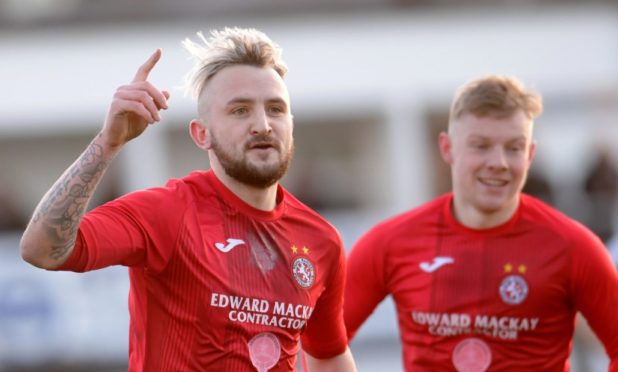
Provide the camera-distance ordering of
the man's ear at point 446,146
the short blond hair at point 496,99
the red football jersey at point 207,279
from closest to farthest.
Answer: the red football jersey at point 207,279, the short blond hair at point 496,99, the man's ear at point 446,146

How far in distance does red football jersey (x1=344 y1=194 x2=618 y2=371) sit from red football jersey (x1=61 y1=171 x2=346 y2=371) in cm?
114

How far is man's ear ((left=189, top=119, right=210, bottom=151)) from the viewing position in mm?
5184

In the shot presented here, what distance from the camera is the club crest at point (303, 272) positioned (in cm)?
520

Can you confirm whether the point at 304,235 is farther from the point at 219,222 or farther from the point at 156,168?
the point at 156,168

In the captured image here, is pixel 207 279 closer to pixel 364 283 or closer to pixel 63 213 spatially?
pixel 63 213

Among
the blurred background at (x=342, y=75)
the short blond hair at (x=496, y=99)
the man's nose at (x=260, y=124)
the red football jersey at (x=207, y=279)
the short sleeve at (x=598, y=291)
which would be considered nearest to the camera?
the red football jersey at (x=207, y=279)

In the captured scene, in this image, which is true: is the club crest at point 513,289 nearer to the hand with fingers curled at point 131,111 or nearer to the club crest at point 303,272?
the club crest at point 303,272

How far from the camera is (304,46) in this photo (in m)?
20.0

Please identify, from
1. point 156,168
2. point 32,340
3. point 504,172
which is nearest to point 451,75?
point 156,168

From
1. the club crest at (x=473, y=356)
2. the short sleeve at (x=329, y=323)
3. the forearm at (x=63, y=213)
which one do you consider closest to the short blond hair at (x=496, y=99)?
the club crest at (x=473, y=356)

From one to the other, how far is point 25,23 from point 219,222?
15098 mm

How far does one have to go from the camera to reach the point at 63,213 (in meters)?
4.44

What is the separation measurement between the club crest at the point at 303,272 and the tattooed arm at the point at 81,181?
955 mm

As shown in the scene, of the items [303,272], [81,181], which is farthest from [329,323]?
[81,181]
